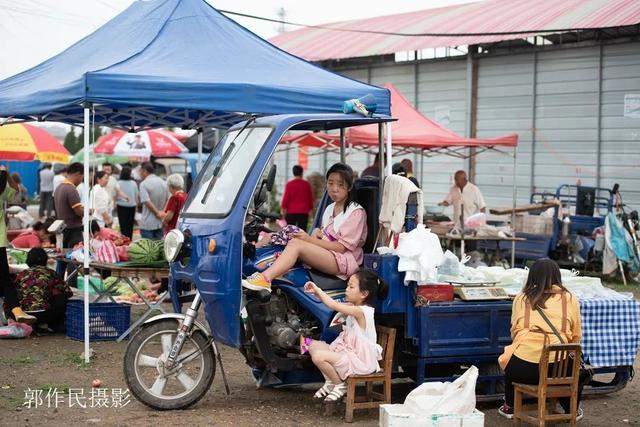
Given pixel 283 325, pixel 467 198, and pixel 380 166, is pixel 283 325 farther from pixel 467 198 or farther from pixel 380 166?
pixel 467 198

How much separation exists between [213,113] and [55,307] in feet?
10.7

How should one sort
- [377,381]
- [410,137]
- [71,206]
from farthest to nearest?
1. [410,137]
2. [71,206]
3. [377,381]

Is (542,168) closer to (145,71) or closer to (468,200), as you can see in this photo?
(468,200)

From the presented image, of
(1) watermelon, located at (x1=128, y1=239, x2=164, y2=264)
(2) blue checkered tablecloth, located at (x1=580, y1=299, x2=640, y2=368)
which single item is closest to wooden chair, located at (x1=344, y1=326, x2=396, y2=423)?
(2) blue checkered tablecloth, located at (x1=580, y1=299, x2=640, y2=368)

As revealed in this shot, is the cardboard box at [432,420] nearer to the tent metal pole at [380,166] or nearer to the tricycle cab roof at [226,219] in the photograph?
the tricycle cab roof at [226,219]

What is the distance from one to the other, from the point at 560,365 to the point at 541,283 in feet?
1.91

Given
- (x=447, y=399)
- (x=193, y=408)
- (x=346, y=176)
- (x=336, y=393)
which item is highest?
(x=346, y=176)

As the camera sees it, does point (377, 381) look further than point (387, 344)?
No

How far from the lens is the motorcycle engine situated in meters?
7.01

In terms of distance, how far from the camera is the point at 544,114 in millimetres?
19984

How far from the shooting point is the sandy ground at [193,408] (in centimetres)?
689

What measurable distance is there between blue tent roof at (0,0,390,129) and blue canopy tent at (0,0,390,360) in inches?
0.4

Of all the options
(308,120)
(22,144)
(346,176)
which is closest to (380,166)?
(346,176)

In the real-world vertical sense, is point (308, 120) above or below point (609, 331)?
above
